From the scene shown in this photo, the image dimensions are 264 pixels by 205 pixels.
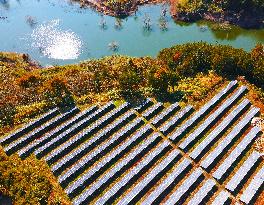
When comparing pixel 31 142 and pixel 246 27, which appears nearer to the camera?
pixel 31 142

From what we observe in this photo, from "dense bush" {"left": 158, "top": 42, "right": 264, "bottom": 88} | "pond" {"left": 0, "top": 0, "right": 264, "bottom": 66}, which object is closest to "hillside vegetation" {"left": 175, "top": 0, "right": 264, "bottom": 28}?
"pond" {"left": 0, "top": 0, "right": 264, "bottom": 66}

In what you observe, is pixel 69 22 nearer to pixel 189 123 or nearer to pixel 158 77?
pixel 158 77

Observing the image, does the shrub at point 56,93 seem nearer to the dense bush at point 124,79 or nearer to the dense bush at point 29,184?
the dense bush at point 124,79

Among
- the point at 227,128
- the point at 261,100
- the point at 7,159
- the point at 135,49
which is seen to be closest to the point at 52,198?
the point at 7,159

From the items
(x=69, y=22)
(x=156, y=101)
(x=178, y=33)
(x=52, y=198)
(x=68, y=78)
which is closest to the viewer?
(x=52, y=198)

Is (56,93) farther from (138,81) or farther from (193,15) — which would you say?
(193,15)

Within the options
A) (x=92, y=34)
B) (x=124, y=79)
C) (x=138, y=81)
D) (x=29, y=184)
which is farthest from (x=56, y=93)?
(x=92, y=34)

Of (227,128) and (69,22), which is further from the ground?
(227,128)
